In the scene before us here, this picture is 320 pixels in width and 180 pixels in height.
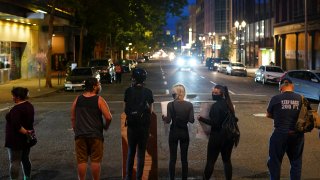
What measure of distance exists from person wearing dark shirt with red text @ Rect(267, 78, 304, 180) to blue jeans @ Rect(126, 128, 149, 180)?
73.6 inches

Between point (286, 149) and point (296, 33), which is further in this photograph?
point (296, 33)

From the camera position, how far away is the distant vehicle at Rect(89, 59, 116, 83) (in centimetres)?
4003

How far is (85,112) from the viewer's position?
752 centimetres

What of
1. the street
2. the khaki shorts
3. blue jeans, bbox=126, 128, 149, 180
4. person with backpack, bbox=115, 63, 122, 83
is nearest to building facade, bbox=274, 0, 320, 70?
person with backpack, bbox=115, 63, 122, 83

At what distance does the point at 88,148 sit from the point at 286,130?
2818mm

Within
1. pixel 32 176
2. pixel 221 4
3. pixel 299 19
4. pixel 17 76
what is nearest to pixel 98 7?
pixel 17 76

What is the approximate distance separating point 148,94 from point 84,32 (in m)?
42.1

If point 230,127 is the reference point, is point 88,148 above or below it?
below

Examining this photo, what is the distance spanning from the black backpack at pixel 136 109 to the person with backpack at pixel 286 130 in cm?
182

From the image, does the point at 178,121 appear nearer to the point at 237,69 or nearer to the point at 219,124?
the point at 219,124

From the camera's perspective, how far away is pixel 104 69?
4041 cm

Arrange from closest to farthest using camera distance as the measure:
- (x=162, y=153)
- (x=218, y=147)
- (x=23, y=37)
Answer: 1. (x=218, y=147)
2. (x=162, y=153)
3. (x=23, y=37)

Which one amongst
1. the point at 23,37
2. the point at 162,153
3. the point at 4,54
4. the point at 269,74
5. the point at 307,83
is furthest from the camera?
the point at 23,37

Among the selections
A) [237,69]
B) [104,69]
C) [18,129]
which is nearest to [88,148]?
[18,129]
